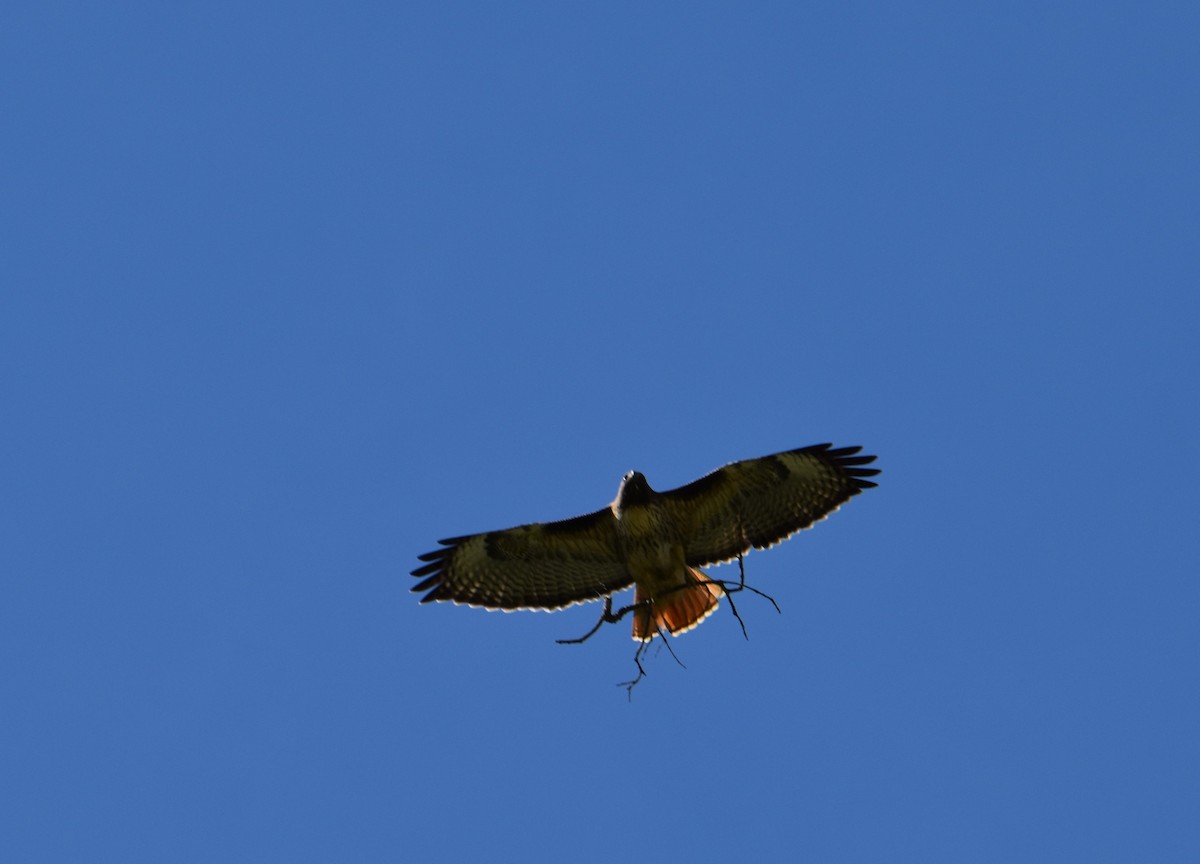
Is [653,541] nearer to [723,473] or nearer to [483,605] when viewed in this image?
[723,473]

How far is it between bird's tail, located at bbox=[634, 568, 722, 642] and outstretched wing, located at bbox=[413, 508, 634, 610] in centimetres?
45

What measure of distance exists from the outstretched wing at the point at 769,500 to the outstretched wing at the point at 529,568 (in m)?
0.74

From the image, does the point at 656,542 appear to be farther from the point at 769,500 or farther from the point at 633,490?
the point at 769,500

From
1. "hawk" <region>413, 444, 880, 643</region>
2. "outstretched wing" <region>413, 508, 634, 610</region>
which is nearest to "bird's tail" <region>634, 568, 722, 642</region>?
"hawk" <region>413, 444, 880, 643</region>

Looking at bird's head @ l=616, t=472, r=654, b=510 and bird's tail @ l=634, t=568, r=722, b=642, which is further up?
bird's head @ l=616, t=472, r=654, b=510

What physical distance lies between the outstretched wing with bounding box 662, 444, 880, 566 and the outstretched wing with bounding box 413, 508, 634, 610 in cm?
74

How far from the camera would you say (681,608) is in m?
10.5

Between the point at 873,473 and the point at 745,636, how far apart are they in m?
2.55

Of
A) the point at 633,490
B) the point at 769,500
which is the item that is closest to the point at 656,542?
the point at 633,490

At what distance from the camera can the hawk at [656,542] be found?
414 inches

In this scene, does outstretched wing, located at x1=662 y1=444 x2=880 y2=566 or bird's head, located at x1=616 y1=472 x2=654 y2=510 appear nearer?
bird's head, located at x1=616 y1=472 x2=654 y2=510

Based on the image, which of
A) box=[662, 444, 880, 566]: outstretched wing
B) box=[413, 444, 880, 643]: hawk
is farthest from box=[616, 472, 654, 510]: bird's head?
box=[662, 444, 880, 566]: outstretched wing

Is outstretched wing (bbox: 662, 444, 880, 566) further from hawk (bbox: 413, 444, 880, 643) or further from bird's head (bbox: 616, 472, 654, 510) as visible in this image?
bird's head (bbox: 616, 472, 654, 510)

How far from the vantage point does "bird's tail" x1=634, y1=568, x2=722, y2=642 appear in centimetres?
1044
